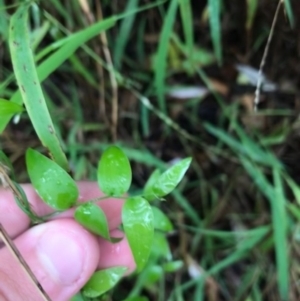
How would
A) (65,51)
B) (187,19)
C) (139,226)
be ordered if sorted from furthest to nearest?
(187,19) → (65,51) → (139,226)

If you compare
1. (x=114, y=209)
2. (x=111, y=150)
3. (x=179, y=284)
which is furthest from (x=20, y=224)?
(x=179, y=284)

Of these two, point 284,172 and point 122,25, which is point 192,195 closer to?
point 284,172

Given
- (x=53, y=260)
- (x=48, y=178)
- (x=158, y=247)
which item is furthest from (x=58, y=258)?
(x=158, y=247)

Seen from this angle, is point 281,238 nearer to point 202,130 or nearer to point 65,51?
point 202,130

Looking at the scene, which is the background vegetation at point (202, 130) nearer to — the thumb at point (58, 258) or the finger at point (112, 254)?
the finger at point (112, 254)

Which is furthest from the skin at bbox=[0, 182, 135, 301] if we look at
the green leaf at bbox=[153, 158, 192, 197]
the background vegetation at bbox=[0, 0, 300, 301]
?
the background vegetation at bbox=[0, 0, 300, 301]
